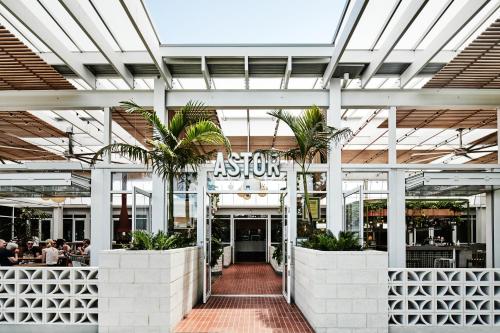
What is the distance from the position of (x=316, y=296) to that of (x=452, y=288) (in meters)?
2.03

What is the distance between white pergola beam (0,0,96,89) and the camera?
7.48 meters

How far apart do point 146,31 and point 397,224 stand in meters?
5.83

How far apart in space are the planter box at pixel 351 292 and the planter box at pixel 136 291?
1.99m

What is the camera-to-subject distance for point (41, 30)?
831 cm

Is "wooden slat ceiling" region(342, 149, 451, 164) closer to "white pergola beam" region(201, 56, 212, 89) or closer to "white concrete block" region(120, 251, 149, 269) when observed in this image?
"white pergola beam" region(201, 56, 212, 89)

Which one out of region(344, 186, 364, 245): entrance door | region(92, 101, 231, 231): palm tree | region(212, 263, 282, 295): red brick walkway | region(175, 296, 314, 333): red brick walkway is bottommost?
region(212, 263, 282, 295): red brick walkway

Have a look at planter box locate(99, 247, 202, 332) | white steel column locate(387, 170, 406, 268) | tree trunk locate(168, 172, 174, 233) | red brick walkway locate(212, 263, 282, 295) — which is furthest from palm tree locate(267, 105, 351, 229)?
planter box locate(99, 247, 202, 332)

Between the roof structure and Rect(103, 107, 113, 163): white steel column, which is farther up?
the roof structure

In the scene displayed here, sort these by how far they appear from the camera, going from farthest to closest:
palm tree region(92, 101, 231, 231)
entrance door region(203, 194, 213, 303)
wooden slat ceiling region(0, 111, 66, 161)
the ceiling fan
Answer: wooden slat ceiling region(0, 111, 66, 161), the ceiling fan, entrance door region(203, 194, 213, 303), palm tree region(92, 101, 231, 231)

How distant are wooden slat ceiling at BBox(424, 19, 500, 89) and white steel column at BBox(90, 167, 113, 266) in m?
6.46

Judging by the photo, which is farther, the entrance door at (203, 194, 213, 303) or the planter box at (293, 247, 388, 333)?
the entrance door at (203, 194, 213, 303)

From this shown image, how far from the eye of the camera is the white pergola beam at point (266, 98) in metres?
11.2

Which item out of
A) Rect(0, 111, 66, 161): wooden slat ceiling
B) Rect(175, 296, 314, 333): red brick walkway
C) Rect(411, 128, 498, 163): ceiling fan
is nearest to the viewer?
Rect(175, 296, 314, 333): red brick walkway

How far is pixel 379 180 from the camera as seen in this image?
11.8 meters
